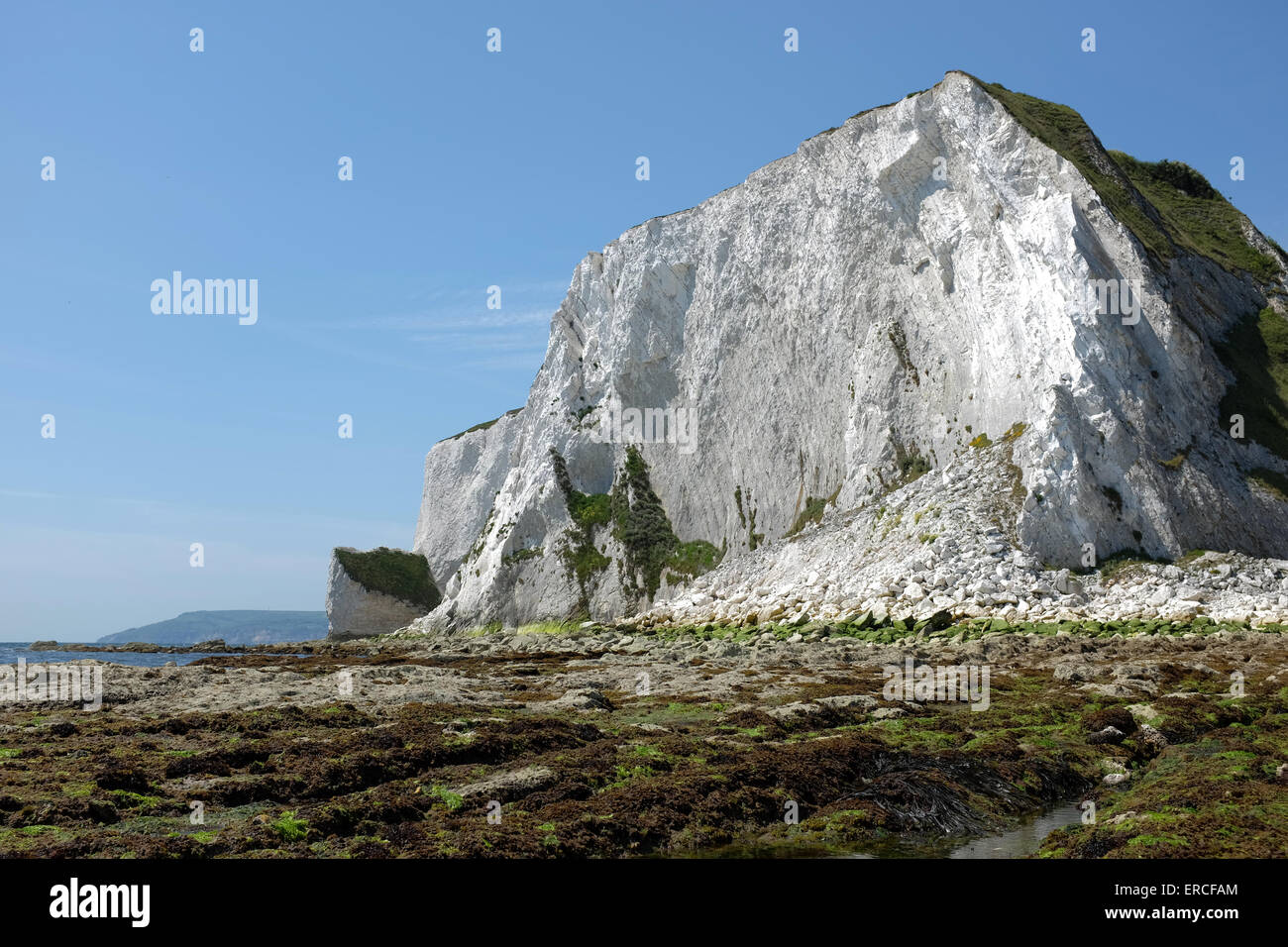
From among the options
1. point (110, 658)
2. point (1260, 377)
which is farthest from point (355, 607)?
point (1260, 377)

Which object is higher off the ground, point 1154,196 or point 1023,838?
point 1154,196

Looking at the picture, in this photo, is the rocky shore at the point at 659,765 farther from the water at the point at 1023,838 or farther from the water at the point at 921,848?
the water at the point at 1023,838

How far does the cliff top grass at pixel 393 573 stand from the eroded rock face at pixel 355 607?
589 millimetres

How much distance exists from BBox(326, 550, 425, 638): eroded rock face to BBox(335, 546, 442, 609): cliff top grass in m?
0.59

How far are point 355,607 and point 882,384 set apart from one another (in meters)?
59.2

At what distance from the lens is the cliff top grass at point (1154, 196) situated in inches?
2169

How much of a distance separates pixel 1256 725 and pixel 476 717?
1676cm

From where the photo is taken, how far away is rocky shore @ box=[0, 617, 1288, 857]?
1222cm

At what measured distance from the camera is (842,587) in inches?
1935

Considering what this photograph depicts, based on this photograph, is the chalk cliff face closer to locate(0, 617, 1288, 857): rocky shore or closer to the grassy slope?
the grassy slope

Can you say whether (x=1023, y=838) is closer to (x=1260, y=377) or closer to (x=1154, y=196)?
(x=1260, y=377)

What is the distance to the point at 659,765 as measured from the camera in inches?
641

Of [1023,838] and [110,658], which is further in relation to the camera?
[110,658]
